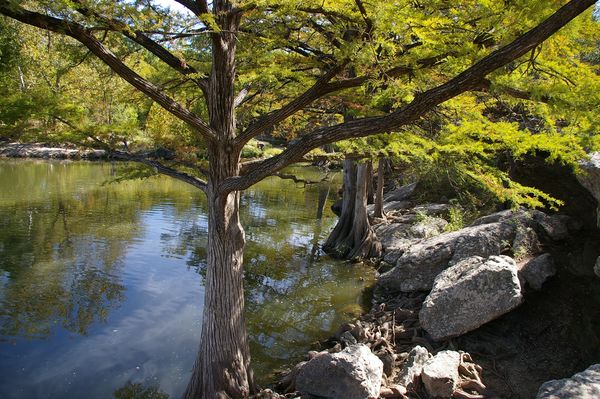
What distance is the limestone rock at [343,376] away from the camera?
645cm

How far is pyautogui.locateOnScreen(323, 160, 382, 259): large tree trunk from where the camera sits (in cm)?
1532

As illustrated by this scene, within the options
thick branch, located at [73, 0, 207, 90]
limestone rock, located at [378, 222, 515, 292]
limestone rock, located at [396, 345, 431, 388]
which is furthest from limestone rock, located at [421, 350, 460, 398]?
thick branch, located at [73, 0, 207, 90]

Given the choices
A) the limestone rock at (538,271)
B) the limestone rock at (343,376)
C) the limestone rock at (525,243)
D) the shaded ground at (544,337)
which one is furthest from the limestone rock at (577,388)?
the limestone rock at (525,243)

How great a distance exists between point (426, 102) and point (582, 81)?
179cm

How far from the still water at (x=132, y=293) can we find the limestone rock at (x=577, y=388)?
4716 millimetres

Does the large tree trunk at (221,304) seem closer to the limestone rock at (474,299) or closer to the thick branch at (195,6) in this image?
the thick branch at (195,6)

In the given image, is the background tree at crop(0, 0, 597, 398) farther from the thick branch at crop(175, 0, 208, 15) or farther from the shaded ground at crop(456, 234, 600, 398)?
the shaded ground at crop(456, 234, 600, 398)

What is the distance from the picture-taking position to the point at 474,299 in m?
7.86

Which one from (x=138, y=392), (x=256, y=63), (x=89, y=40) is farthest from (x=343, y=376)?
(x=89, y=40)

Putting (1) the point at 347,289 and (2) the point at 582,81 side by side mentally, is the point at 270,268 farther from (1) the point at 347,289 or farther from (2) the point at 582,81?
(2) the point at 582,81

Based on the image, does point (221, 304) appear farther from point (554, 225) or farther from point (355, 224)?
point (355, 224)

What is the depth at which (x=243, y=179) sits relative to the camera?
573 centimetres

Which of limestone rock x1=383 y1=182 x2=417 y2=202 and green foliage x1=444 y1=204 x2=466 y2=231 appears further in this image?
limestone rock x1=383 y1=182 x2=417 y2=202

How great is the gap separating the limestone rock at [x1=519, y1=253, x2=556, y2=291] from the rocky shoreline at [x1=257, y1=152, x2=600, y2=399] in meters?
0.02
